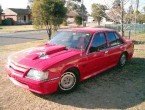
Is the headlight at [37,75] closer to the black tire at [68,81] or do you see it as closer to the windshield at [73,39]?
the black tire at [68,81]

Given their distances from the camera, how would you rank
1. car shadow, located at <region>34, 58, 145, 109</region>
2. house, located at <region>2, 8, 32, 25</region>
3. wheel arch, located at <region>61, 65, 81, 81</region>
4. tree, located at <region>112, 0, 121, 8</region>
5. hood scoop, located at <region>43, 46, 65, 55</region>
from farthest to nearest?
house, located at <region>2, 8, 32, 25</region> < tree, located at <region>112, 0, 121, 8</region> < hood scoop, located at <region>43, 46, 65, 55</region> < wheel arch, located at <region>61, 65, 81, 81</region> < car shadow, located at <region>34, 58, 145, 109</region>

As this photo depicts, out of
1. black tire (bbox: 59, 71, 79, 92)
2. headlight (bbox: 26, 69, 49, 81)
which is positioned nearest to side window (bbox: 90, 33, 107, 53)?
black tire (bbox: 59, 71, 79, 92)

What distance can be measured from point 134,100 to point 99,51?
1.73 metres

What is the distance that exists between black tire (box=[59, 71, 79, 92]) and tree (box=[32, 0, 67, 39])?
35.8 ft

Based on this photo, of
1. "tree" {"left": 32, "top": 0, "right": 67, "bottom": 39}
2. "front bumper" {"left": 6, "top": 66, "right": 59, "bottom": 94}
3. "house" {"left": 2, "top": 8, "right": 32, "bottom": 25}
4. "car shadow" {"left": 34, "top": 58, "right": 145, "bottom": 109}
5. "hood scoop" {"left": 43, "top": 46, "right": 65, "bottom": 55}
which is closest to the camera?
"front bumper" {"left": 6, "top": 66, "right": 59, "bottom": 94}

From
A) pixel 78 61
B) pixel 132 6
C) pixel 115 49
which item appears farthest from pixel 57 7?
pixel 78 61

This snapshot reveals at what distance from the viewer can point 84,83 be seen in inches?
249

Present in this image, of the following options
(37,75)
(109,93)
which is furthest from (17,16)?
(37,75)

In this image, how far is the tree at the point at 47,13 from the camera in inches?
622

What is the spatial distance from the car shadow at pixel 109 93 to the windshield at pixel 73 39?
112 centimetres

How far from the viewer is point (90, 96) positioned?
543 cm

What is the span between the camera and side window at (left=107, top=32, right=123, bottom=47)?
7.02 metres

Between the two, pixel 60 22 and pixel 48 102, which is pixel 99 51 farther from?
pixel 60 22

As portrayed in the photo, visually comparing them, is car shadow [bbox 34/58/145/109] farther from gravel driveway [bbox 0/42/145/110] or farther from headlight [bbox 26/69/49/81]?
headlight [bbox 26/69/49/81]
